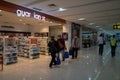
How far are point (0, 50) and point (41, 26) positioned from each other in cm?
771

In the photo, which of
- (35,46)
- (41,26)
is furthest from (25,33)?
(35,46)

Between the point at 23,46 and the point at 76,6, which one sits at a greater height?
the point at 76,6

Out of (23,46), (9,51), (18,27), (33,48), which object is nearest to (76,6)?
(33,48)

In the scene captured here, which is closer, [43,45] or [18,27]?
[43,45]

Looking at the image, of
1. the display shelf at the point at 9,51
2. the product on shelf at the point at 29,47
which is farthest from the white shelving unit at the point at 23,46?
the display shelf at the point at 9,51

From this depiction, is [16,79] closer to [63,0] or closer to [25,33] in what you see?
[63,0]

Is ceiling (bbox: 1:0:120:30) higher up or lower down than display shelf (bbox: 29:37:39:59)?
higher up

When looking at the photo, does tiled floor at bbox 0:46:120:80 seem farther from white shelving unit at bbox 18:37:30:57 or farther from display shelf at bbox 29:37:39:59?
white shelving unit at bbox 18:37:30:57

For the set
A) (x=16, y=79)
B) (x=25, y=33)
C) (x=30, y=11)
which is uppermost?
(x=30, y=11)

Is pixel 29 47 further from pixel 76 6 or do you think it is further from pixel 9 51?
pixel 76 6

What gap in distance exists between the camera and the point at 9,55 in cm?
696

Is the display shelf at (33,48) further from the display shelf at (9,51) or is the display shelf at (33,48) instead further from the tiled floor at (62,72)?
the tiled floor at (62,72)

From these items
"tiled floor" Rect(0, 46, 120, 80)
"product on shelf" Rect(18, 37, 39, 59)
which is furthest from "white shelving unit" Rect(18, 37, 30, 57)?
"tiled floor" Rect(0, 46, 120, 80)

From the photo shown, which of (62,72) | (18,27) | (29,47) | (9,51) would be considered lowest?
(62,72)
